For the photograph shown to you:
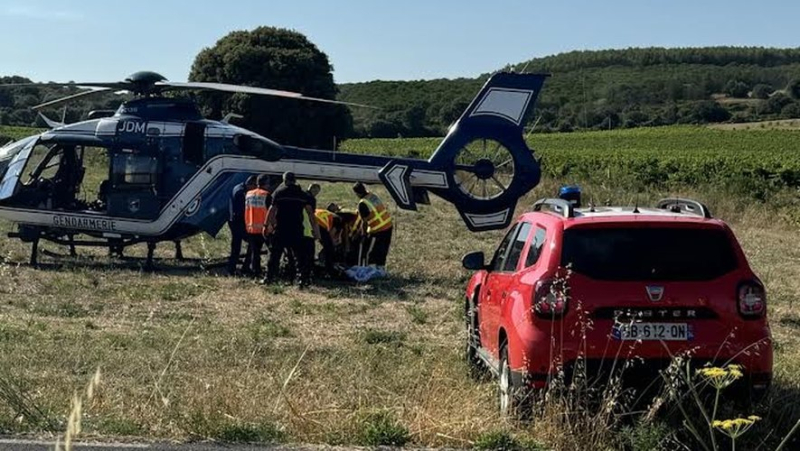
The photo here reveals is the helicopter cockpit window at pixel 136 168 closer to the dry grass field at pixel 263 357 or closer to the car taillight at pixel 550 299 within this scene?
the dry grass field at pixel 263 357

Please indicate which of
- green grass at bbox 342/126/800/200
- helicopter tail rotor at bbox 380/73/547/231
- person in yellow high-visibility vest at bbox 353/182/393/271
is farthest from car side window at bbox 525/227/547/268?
green grass at bbox 342/126/800/200

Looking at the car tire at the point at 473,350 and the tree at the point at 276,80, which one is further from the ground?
the tree at the point at 276,80

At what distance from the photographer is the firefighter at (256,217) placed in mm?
14906

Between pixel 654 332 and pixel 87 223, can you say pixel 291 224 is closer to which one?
pixel 87 223

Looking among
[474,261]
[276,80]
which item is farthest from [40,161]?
[276,80]

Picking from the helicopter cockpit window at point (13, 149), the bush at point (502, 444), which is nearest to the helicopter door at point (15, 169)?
the helicopter cockpit window at point (13, 149)

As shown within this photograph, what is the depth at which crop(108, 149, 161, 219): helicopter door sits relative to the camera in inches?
646

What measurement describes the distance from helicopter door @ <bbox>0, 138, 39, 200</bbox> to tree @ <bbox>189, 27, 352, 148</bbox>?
96.0 ft

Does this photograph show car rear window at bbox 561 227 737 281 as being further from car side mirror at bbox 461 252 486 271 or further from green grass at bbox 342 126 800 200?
green grass at bbox 342 126 800 200

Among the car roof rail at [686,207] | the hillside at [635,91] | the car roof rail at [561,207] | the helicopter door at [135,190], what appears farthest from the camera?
the hillside at [635,91]

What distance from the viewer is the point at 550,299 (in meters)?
6.36

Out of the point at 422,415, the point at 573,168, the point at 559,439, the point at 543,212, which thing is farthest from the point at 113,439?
the point at 573,168

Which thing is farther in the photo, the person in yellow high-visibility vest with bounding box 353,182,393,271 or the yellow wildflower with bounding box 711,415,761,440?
the person in yellow high-visibility vest with bounding box 353,182,393,271

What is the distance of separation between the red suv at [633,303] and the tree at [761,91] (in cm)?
6522
